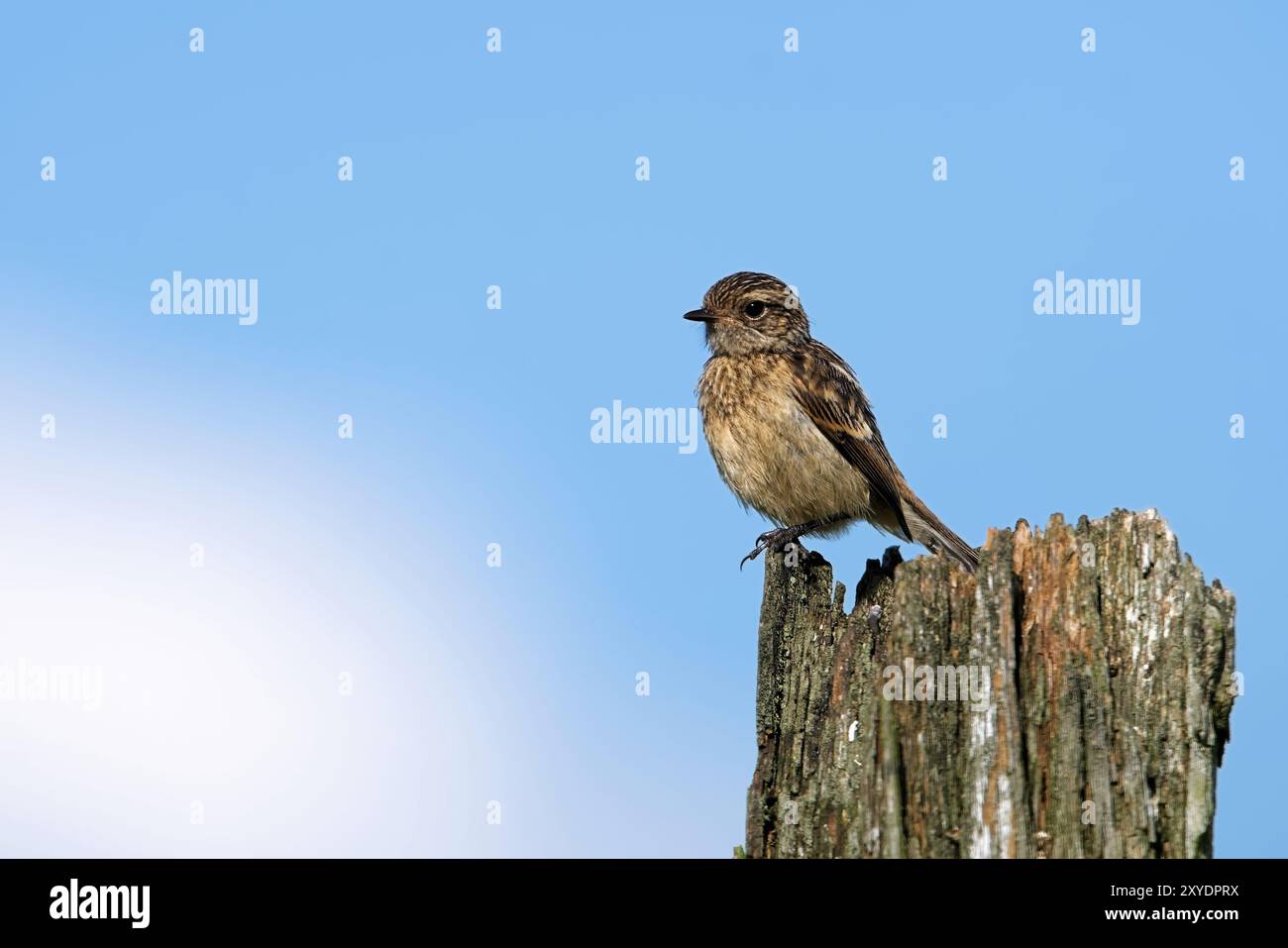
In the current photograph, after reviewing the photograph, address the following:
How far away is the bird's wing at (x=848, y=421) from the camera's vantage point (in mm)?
11484

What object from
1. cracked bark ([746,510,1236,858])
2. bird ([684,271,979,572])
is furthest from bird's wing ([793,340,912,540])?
cracked bark ([746,510,1236,858])

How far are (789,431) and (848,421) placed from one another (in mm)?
555

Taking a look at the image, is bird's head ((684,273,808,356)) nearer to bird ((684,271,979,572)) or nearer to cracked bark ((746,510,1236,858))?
bird ((684,271,979,572))

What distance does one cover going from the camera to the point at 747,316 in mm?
12094

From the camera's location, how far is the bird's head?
12.0m

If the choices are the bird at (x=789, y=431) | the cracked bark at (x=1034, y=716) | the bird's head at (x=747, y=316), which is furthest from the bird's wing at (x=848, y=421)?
the cracked bark at (x=1034, y=716)

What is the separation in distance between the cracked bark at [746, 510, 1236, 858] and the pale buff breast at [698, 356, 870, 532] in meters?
4.08

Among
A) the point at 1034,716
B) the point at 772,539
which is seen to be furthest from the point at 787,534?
the point at 1034,716

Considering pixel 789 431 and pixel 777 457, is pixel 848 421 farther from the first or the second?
pixel 777 457

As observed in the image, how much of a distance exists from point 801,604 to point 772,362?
4.05 m

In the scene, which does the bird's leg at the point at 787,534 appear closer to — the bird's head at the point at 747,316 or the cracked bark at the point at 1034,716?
the bird's head at the point at 747,316
